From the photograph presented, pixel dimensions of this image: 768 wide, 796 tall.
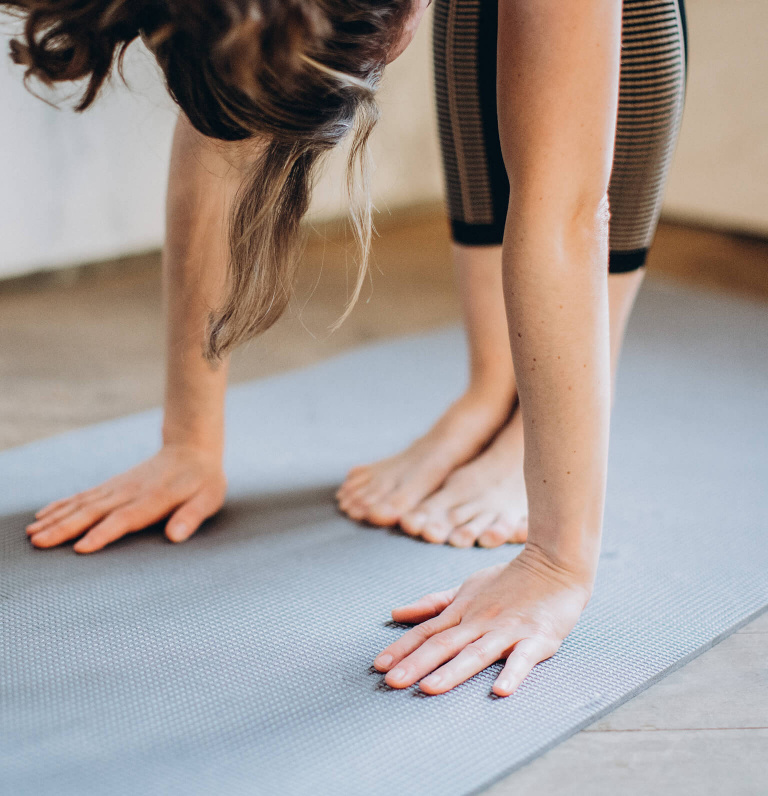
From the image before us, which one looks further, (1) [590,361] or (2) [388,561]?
(2) [388,561]

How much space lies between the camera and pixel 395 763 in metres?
0.61

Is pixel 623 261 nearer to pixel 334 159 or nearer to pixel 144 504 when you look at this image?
pixel 144 504

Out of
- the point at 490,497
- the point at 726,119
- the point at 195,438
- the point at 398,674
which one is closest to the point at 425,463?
the point at 490,497

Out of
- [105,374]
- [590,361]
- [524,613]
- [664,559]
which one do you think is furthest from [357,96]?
[105,374]

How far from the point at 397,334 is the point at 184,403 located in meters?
0.72

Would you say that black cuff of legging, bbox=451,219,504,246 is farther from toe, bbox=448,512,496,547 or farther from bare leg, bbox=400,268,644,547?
toe, bbox=448,512,496,547

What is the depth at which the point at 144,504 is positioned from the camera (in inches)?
36.3

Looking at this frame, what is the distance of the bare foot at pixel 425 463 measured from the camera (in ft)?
3.21

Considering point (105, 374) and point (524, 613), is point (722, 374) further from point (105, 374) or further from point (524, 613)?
point (105, 374)

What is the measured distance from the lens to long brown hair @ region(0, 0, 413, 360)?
0.54 m

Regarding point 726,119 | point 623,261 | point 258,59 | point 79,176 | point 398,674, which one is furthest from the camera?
point 726,119

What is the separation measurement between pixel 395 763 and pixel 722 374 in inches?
38.6

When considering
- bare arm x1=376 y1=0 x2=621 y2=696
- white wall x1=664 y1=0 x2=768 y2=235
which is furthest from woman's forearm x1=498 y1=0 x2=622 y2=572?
white wall x1=664 y1=0 x2=768 y2=235

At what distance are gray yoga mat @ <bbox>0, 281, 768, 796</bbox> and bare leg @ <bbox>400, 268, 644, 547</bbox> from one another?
2 centimetres
